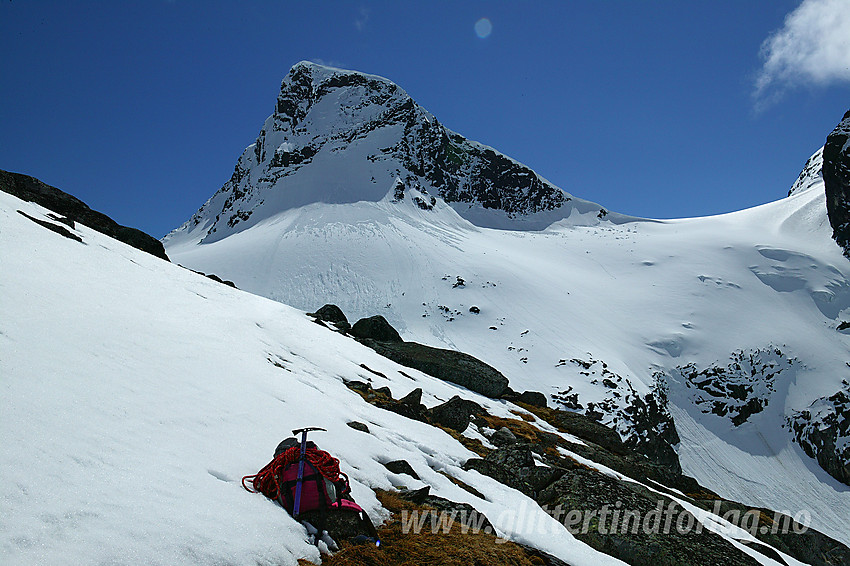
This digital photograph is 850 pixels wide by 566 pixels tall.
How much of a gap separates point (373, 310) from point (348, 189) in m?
44.3

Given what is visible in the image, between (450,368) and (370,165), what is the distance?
7408cm

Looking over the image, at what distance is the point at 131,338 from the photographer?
9234 millimetres

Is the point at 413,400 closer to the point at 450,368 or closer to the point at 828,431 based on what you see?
the point at 450,368

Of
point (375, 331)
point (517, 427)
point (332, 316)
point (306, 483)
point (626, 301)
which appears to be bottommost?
point (306, 483)

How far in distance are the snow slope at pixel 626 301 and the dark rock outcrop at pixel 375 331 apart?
10.2 m

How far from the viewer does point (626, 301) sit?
51.8 m

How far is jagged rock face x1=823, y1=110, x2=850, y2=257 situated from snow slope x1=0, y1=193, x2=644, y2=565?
7836 centimetres

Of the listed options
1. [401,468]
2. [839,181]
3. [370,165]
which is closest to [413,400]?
[401,468]

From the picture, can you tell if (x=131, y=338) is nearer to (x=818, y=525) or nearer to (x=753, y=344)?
(x=818, y=525)

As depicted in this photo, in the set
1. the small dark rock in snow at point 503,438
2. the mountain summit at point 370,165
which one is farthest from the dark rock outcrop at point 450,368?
the mountain summit at point 370,165

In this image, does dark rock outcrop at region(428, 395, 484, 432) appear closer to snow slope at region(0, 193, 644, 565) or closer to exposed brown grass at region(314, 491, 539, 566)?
snow slope at region(0, 193, 644, 565)

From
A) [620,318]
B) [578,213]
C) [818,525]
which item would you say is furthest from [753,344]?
[578,213]

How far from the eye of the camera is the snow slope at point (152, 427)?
152 inches

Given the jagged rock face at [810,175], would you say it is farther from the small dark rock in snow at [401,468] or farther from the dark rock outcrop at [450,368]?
the small dark rock in snow at [401,468]
